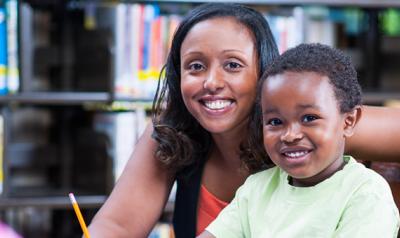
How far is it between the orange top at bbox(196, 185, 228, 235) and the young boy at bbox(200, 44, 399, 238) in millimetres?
347

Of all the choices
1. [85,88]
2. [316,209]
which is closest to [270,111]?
[316,209]

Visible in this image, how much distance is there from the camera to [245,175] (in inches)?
54.6

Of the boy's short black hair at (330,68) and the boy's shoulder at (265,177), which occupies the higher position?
the boy's short black hair at (330,68)

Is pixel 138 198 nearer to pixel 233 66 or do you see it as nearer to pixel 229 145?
pixel 229 145

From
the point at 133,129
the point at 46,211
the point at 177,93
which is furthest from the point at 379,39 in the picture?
the point at 177,93

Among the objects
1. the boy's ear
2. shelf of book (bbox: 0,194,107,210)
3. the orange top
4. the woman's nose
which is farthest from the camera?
shelf of book (bbox: 0,194,107,210)

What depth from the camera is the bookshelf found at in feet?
8.69

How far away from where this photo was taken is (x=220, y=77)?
1302 mm

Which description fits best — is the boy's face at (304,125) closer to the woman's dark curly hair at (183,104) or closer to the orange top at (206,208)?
the woman's dark curly hair at (183,104)

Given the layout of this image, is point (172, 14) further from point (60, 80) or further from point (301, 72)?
point (301, 72)

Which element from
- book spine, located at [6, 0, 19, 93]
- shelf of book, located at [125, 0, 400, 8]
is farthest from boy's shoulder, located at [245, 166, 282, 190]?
book spine, located at [6, 0, 19, 93]

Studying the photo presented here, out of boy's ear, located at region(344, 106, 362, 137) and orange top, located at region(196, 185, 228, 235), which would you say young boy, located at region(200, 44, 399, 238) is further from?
orange top, located at region(196, 185, 228, 235)

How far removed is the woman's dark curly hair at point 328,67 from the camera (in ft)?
3.30

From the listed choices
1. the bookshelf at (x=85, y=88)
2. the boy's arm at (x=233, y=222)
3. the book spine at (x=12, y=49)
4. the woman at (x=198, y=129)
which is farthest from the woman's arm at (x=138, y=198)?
the book spine at (x=12, y=49)
